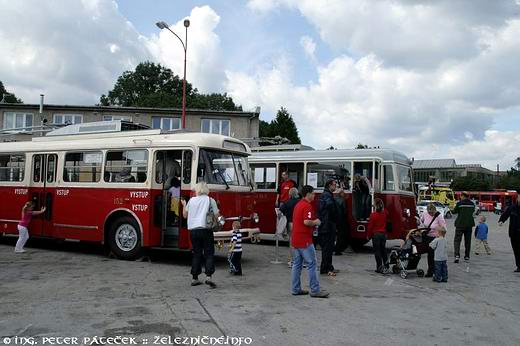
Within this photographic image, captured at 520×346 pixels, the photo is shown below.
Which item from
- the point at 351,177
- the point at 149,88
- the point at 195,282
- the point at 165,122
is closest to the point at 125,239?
the point at 195,282

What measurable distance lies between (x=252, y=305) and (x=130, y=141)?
6.02m

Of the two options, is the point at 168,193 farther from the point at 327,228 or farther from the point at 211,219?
the point at 327,228

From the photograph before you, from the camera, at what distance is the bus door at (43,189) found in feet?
43.2

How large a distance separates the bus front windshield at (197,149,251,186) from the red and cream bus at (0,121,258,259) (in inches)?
0.9

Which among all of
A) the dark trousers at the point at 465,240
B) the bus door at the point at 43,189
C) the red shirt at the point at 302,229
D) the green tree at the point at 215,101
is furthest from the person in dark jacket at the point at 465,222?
the green tree at the point at 215,101

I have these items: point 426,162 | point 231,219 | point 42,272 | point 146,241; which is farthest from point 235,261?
point 426,162

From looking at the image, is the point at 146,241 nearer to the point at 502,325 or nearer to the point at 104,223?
the point at 104,223

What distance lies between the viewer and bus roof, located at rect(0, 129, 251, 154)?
1130cm

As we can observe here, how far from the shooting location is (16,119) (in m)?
37.7

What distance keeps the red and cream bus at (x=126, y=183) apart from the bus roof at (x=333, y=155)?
3.91 metres

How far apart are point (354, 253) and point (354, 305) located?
285 inches

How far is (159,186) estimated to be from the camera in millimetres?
11484

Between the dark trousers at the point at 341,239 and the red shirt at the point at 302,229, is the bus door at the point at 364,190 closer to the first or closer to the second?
the dark trousers at the point at 341,239

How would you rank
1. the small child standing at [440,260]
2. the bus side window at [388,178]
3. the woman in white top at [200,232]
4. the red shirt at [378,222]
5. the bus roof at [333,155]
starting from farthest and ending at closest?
the bus roof at [333,155] → the bus side window at [388,178] → the red shirt at [378,222] → the small child standing at [440,260] → the woman in white top at [200,232]
